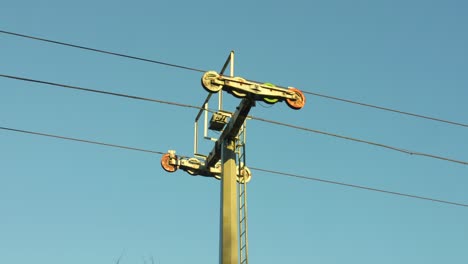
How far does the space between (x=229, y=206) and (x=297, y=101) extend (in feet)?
7.81

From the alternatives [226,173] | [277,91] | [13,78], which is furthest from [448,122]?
[13,78]

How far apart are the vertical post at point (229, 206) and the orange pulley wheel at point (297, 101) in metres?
1.30

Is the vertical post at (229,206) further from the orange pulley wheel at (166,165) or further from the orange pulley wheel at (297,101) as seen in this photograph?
the orange pulley wheel at (166,165)

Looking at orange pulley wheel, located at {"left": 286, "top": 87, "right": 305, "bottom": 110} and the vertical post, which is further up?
orange pulley wheel, located at {"left": 286, "top": 87, "right": 305, "bottom": 110}

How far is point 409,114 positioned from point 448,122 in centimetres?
116

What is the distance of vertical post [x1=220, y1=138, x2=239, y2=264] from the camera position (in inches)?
447

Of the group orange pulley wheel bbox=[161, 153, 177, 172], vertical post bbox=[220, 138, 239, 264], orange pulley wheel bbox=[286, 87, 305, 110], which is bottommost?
vertical post bbox=[220, 138, 239, 264]

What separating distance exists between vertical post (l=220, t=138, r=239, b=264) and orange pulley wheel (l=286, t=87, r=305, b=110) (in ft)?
4.25

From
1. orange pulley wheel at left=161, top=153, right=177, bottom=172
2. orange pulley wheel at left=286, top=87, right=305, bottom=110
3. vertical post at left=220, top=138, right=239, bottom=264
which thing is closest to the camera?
vertical post at left=220, top=138, right=239, bottom=264

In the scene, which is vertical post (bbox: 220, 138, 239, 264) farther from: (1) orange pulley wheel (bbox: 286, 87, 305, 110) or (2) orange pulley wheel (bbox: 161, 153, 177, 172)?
(2) orange pulley wheel (bbox: 161, 153, 177, 172)

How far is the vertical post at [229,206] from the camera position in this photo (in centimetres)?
1134

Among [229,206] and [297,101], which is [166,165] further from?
[297,101]

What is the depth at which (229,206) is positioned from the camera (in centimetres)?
→ 1195

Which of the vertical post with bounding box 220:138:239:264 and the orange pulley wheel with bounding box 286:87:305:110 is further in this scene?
the orange pulley wheel with bounding box 286:87:305:110
